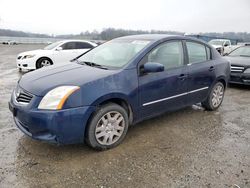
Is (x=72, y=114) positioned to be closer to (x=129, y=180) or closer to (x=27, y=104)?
(x=27, y=104)

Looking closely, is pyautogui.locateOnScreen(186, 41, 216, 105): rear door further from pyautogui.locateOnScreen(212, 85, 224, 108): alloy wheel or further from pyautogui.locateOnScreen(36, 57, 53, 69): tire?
pyautogui.locateOnScreen(36, 57, 53, 69): tire

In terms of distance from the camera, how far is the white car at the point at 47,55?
28.6ft

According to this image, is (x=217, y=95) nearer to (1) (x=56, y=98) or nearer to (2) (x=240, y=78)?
(2) (x=240, y=78)

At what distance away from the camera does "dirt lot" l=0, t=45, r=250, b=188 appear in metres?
2.43

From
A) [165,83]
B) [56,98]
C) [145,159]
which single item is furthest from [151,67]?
[56,98]

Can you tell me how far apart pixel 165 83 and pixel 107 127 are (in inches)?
47.2

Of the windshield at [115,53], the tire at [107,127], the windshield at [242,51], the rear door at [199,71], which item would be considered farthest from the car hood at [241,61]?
the tire at [107,127]

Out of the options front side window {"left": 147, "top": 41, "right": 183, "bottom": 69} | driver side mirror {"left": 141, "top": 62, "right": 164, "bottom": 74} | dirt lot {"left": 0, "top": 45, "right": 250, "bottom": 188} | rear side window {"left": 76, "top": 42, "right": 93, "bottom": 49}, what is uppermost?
rear side window {"left": 76, "top": 42, "right": 93, "bottom": 49}

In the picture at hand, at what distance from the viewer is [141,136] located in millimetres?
3492

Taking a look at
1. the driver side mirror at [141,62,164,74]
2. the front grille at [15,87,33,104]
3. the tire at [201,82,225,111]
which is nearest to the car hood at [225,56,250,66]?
the tire at [201,82,225,111]

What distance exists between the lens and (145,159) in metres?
2.85

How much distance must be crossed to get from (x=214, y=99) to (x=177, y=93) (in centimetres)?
139

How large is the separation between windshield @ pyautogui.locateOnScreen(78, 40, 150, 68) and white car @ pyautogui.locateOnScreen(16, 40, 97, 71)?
5375mm

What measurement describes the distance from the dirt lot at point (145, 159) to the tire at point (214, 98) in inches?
26.9
